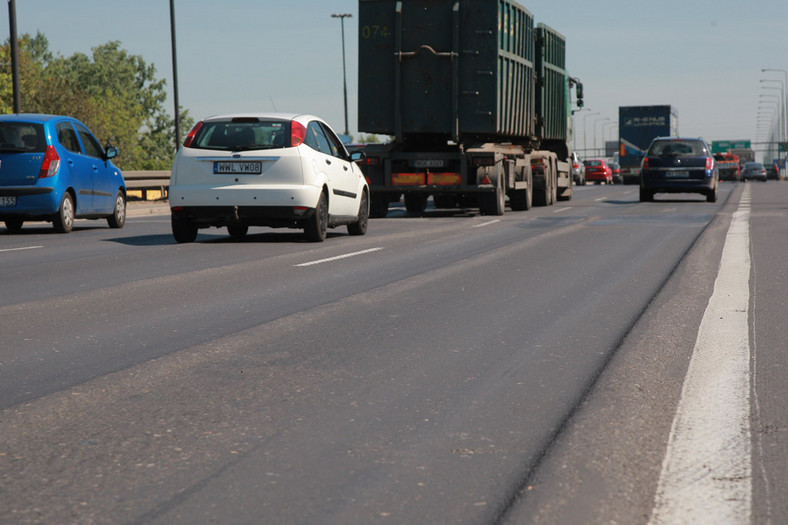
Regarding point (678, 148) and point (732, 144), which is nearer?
point (678, 148)

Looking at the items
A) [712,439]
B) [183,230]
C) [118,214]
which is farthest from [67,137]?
[712,439]

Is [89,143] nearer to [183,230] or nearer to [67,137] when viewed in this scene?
[67,137]

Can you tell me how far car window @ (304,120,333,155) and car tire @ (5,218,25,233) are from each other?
18.1ft

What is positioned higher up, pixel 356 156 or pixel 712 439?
pixel 356 156

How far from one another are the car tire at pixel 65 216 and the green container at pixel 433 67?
7238 mm

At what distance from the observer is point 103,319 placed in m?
7.66

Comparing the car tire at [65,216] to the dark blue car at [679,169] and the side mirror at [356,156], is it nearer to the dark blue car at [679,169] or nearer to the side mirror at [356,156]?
the side mirror at [356,156]

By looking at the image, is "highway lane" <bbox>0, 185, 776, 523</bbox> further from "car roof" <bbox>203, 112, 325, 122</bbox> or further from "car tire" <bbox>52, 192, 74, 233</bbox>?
"car tire" <bbox>52, 192, 74, 233</bbox>

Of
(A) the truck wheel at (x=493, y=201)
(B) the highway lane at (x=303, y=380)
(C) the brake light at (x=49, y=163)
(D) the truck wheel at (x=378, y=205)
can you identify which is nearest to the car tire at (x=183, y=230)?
(B) the highway lane at (x=303, y=380)

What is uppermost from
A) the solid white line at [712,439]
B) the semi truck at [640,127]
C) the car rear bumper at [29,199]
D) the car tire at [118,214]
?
the semi truck at [640,127]

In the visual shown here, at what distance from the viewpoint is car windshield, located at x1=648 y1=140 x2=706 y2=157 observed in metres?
30.9

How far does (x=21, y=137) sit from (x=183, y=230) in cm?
394

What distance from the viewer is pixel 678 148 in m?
31.0

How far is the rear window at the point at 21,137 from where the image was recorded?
17422 mm
